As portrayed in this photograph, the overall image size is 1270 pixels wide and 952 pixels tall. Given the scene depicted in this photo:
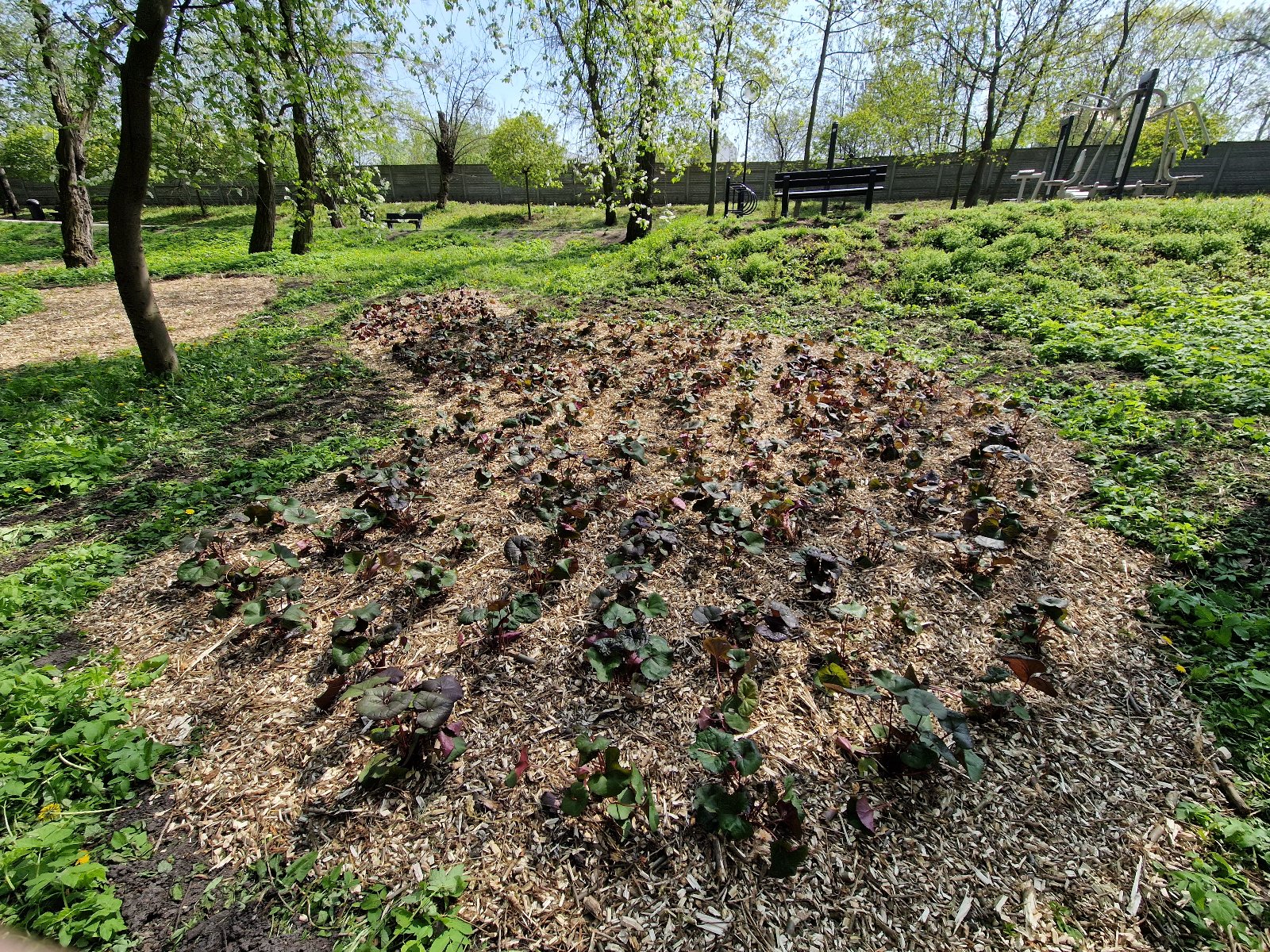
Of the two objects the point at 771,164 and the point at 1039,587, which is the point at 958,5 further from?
the point at 1039,587

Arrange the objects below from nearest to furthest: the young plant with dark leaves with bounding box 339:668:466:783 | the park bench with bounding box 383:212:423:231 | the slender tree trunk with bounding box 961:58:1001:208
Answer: the young plant with dark leaves with bounding box 339:668:466:783
the slender tree trunk with bounding box 961:58:1001:208
the park bench with bounding box 383:212:423:231

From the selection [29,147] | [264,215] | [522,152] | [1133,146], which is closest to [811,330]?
[1133,146]

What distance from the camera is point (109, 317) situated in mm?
8773

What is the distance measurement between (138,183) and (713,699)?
699cm

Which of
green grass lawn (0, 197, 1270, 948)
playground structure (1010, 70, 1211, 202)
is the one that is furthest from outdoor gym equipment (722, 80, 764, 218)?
playground structure (1010, 70, 1211, 202)

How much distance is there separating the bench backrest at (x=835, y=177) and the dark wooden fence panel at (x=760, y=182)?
7.29 meters

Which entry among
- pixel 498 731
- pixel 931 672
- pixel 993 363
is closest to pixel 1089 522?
pixel 931 672

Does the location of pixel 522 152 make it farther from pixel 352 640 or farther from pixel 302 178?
pixel 352 640

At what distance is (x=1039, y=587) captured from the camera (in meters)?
3.08

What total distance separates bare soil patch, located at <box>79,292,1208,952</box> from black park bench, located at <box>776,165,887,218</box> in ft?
31.1

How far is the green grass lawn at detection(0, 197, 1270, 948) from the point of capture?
6.76 ft

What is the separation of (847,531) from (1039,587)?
106cm

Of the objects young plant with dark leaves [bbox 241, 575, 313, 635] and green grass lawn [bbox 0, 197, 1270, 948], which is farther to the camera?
young plant with dark leaves [bbox 241, 575, 313, 635]

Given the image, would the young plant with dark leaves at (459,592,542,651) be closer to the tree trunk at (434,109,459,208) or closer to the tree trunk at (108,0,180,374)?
the tree trunk at (108,0,180,374)
